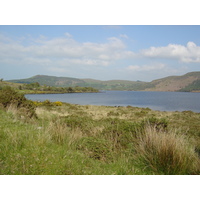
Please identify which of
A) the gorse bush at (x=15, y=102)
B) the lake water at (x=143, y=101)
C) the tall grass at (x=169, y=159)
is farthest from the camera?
the lake water at (x=143, y=101)

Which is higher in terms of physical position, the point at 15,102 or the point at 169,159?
the point at 15,102

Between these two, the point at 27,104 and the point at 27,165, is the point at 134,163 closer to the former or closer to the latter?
the point at 27,165

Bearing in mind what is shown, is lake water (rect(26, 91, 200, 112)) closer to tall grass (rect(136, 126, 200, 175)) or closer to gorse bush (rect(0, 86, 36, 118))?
gorse bush (rect(0, 86, 36, 118))

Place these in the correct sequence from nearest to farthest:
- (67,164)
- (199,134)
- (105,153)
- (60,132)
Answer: (67,164), (105,153), (60,132), (199,134)

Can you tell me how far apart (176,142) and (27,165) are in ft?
12.2

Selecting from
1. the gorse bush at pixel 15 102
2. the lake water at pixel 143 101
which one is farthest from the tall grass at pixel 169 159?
the lake water at pixel 143 101

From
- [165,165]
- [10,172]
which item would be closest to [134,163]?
[165,165]

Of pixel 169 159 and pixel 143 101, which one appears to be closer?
pixel 169 159

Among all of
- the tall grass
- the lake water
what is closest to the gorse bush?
the tall grass

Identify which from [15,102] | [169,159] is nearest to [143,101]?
[15,102]

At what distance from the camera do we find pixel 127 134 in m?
8.27

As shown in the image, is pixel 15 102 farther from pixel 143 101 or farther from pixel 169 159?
pixel 143 101

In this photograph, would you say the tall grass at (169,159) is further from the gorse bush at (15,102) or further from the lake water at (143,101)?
the lake water at (143,101)

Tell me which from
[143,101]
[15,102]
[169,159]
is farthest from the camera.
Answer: [143,101]
